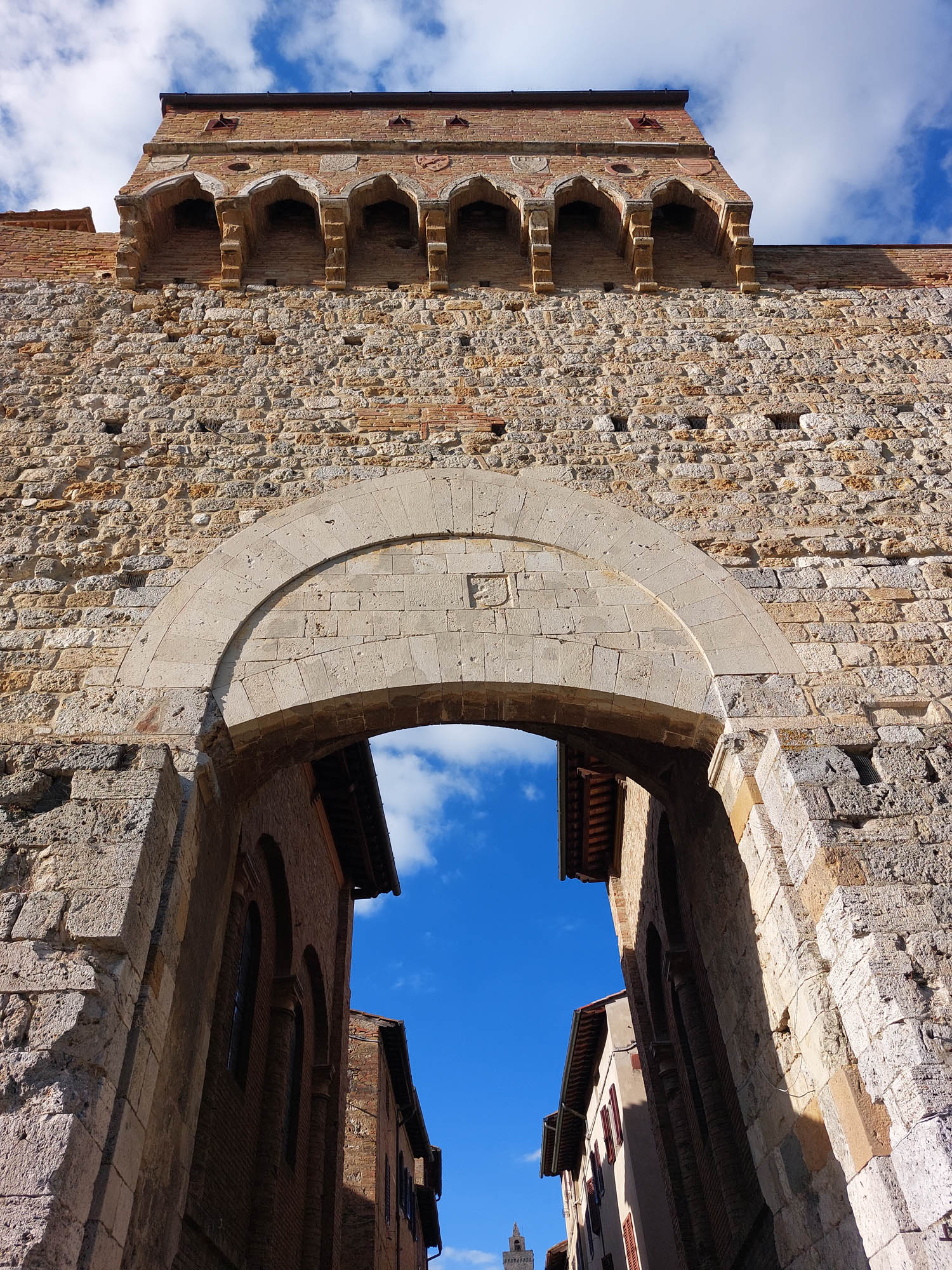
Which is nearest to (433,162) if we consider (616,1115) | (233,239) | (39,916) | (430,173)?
(430,173)

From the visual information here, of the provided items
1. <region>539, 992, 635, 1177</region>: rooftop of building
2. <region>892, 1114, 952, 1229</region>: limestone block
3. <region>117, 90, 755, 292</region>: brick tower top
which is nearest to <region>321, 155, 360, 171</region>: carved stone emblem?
<region>117, 90, 755, 292</region>: brick tower top

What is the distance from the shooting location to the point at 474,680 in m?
5.29

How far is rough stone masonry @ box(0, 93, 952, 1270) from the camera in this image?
398 centimetres

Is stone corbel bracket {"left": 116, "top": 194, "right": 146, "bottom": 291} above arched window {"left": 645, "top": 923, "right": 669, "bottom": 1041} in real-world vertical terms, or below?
above

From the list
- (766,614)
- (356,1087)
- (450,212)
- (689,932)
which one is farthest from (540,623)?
(356,1087)

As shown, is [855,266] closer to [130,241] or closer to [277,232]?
[277,232]

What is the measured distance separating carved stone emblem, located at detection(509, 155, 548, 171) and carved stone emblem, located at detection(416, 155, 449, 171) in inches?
25.6

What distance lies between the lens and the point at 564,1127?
22203mm

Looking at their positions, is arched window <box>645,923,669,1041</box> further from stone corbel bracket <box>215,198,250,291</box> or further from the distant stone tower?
the distant stone tower

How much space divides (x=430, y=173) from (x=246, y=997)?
7.98m

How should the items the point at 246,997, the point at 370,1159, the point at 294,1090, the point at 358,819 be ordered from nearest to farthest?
the point at 246,997
the point at 294,1090
the point at 358,819
the point at 370,1159

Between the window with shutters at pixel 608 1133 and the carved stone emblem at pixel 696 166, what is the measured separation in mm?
16077

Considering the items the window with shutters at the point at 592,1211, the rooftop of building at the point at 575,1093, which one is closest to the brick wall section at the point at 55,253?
the rooftop of building at the point at 575,1093

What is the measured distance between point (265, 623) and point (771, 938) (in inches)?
131
